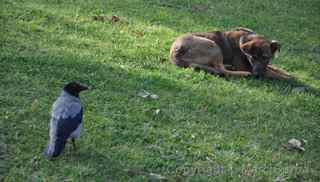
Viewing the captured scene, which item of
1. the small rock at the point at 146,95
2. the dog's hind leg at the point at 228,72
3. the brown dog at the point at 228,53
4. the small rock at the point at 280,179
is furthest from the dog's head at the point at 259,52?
the small rock at the point at 280,179

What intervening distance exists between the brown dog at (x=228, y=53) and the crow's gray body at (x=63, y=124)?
14.7ft

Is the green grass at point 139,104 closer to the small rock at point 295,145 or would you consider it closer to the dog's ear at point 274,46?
the small rock at point 295,145

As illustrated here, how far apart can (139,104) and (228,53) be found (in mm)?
3322

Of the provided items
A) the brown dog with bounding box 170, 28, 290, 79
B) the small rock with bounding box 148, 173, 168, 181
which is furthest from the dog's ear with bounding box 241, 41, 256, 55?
the small rock with bounding box 148, 173, 168, 181

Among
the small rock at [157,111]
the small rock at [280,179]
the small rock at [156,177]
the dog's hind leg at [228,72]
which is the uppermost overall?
the dog's hind leg at [228,72]

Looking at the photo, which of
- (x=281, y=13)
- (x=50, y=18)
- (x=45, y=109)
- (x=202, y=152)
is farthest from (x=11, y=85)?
(x=281, y=13)

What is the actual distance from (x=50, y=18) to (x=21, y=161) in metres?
6.28

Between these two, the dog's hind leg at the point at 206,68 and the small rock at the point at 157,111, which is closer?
the small rock at the point at 157,111

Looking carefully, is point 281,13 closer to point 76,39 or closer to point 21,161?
point 76,39

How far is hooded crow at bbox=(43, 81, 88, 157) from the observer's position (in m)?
7.08

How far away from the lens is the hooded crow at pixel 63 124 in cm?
708

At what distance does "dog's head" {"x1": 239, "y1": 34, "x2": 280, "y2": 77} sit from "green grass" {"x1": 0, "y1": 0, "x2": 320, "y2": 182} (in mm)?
384

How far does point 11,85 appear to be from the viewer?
30.9ft

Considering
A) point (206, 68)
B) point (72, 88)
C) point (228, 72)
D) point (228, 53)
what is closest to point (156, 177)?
point (72, 88)
